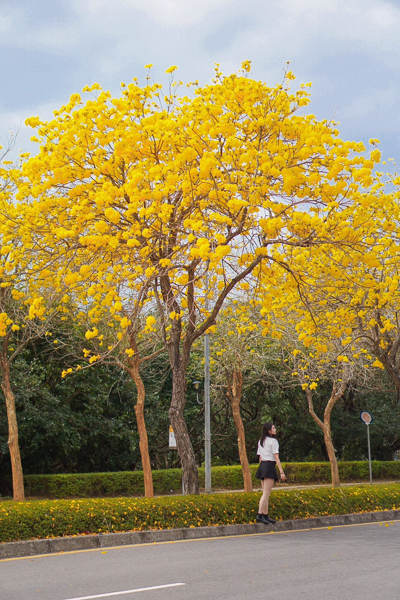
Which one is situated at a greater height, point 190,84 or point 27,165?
point 190,84

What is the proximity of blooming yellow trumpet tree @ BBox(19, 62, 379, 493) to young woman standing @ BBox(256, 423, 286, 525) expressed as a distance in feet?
7.63

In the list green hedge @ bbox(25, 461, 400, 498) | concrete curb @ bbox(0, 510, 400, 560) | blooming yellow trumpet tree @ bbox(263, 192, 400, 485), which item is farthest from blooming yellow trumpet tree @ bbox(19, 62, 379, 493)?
green hedge @ bbox(25, 461, 400, 498)

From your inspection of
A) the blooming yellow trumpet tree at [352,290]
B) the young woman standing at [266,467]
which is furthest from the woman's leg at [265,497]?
the blooming yellow trumpet tree at [352,290]

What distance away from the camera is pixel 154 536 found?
10.2m

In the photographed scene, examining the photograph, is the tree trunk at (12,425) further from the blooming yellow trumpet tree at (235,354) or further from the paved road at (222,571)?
the paved road at (222,571)

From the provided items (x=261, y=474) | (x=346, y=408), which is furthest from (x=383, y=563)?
(x=346, y=408)

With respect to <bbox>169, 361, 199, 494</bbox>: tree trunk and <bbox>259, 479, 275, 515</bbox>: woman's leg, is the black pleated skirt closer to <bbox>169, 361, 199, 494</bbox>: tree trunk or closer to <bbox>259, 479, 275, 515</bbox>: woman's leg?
<bbox>259, 479, 275, 515</bbox>: woman's leg

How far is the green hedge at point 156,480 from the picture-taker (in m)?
24.8

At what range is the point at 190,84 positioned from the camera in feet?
39.4

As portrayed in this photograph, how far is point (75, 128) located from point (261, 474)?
20.7 feet

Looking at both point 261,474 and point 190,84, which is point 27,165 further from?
point 261,474

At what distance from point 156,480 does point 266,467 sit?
16.3 meters

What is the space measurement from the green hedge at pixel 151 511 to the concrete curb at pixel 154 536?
22cm

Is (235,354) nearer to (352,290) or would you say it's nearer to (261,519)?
(352,290)
